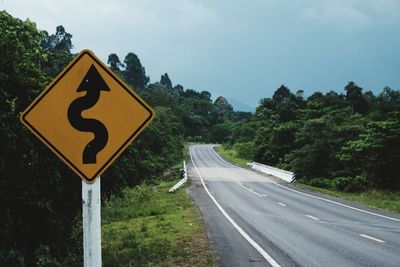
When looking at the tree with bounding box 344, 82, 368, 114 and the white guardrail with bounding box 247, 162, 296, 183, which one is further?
the tree with bounding box 344, 82, 368, 114

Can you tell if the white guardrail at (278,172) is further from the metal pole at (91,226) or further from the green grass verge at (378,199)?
the metal pole at (91,226)

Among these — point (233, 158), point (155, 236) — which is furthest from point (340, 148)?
point (233, 158)

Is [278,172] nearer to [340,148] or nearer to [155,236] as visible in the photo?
[340,148]

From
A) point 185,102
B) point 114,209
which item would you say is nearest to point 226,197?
point 114,209

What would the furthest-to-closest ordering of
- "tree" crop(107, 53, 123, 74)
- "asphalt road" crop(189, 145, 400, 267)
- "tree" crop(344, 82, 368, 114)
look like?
"tree" crop(107, 53, 123, 74), "tree" crop(344, 82, 368, 114), "asphalt road" crop(189, 145, 400, 267)

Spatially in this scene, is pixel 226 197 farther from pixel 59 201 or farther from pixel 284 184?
pixel 59 201

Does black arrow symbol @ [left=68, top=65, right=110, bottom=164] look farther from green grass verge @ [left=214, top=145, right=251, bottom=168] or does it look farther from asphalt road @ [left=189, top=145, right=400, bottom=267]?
green grass verge @ [left=214, top=145, right=251, bottom=168]

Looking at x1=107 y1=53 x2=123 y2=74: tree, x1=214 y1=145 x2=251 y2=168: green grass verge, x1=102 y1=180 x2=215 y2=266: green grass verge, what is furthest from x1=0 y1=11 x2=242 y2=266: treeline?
x1=107 y1=53 x2=123 y2=74: tree

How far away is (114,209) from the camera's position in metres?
21.9

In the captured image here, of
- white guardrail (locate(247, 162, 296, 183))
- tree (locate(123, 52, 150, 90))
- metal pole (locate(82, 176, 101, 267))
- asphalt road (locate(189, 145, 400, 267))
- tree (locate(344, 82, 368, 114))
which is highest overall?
tree (locate(123, 52, 150, 90))

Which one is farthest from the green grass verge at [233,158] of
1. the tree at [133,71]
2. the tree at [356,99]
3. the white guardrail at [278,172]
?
the tree at [133,71]

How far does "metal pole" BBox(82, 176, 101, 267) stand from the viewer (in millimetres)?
3775

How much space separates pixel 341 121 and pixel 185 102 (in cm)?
12020

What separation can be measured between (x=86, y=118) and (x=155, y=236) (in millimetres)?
10422
